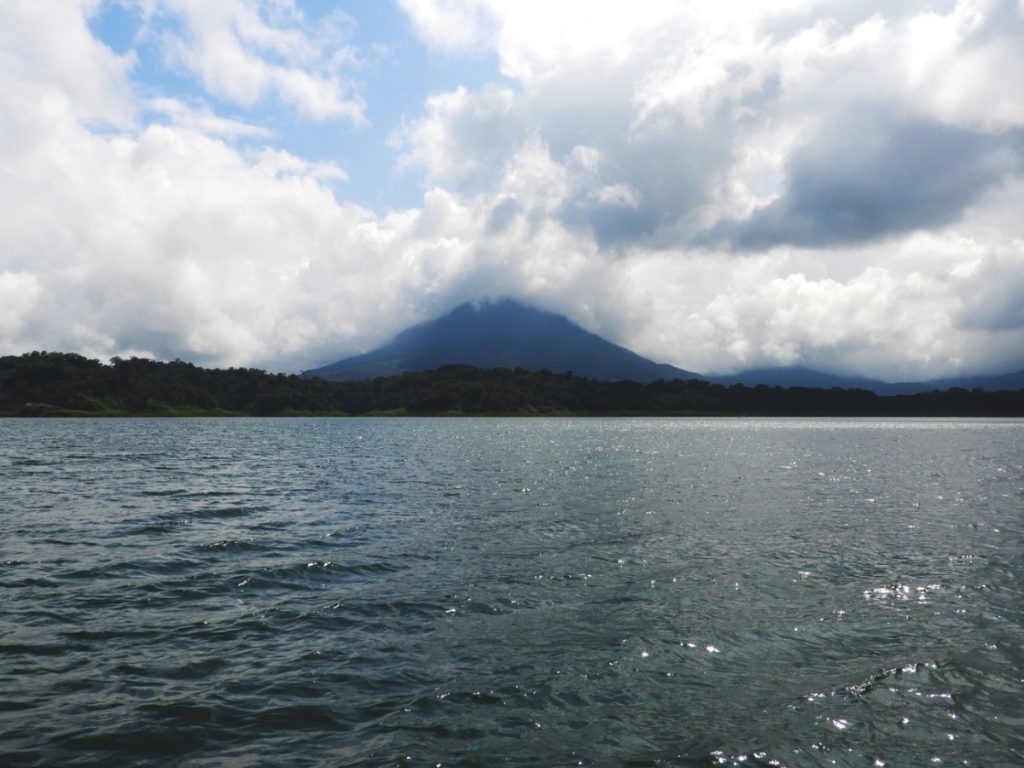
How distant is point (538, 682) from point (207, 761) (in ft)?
24.6

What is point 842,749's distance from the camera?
12.3 metres

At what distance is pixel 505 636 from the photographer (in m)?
18.5

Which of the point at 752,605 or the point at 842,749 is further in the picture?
the point at 752,605

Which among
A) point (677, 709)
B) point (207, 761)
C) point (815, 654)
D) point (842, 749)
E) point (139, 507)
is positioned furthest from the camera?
point (139, 507)

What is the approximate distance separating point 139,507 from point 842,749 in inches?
1697

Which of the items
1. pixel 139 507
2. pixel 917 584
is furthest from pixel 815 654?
pixel 139 507

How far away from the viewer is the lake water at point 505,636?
12.5 metres

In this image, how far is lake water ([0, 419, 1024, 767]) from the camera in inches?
491

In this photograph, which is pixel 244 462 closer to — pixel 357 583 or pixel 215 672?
pixel 357 583

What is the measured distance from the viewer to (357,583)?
24.0m

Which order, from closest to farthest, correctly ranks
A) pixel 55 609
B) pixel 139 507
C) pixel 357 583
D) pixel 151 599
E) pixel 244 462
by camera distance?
pixel 55 609 → pixel 151 599 → pixel 357 583 → pixel 139 507 → pixel 244 462

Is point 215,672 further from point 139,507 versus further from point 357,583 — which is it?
point 139,507

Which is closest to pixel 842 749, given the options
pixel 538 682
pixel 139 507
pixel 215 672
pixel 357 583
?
pixel 538 682

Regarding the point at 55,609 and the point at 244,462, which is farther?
the point at 244,462
